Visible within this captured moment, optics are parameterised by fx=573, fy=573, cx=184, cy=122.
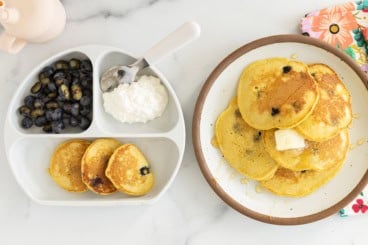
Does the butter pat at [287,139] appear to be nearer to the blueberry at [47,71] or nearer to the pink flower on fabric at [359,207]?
the pink flower on fabric at [359,207]

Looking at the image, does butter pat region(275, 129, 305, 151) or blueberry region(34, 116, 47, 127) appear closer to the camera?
butter pat region(275, 129, 305, 151)

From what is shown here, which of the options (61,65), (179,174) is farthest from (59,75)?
(179,174)

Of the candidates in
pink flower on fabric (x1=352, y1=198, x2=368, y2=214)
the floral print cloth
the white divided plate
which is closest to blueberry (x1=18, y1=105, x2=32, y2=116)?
the white divided plate

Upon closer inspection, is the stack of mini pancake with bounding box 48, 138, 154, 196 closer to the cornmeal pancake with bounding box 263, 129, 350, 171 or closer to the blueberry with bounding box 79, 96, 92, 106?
the blueberry with bounding box 79, 96, 92, 106

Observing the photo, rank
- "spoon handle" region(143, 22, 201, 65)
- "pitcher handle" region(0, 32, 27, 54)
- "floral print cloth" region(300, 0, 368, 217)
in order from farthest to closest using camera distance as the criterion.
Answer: "floral print cloth" region(300, 0, 368, 217)
"pitcher handle" region(0, 32, 27, 54)
"spoon handle" region(143, 22, 201, 65)

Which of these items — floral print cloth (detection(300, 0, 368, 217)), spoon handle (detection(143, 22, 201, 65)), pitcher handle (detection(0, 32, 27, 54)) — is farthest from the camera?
floral print cloth (detection(300, 0, 368, 217))

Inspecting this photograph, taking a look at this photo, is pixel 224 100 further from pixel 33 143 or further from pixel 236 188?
pixel 33 143
